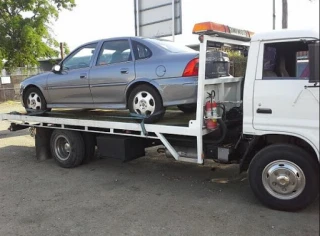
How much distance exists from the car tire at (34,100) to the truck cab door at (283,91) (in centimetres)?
446

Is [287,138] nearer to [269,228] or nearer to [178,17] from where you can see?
[269,228]

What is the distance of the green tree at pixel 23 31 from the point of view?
22.2 meters

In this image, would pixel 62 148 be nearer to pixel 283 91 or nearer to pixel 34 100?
pixel 34 100

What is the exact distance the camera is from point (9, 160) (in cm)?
780

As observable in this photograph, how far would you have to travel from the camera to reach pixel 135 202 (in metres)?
5.03

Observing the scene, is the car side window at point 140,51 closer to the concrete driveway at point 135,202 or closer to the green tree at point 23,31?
the concrete driveway at point 135,202

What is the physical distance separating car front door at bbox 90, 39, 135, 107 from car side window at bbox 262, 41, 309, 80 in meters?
2.17

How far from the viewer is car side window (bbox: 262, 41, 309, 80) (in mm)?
4191

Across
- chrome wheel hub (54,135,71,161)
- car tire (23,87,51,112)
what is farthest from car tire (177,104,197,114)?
car tire (23,87,51,112)

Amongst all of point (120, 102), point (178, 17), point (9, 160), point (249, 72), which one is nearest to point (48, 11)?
point (178, 17)

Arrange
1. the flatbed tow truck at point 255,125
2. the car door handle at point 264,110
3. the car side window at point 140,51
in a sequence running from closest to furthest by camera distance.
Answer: the flatbed tow truck at point 255,125
the car door handle at point 264,110
the car side window at point 140,51

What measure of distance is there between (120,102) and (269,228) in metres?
3.12

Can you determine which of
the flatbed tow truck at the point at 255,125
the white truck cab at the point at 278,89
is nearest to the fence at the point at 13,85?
the flatbed tow truck at the point at 255,125

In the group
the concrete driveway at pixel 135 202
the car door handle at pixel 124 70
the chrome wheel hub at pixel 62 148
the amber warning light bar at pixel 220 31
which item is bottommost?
the concrete driveway at pixel 135 202
